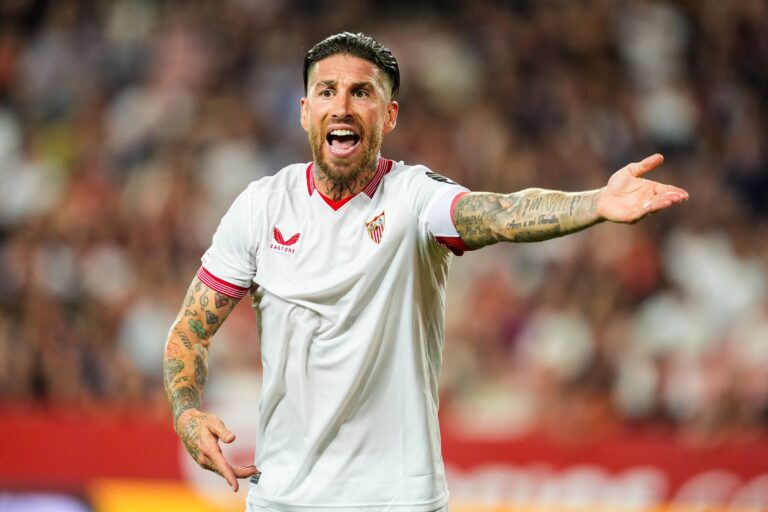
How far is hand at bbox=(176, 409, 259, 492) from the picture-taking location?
11.3 ft

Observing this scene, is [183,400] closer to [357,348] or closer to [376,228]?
[357,348]

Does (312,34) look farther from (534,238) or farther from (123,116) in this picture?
(534,238)

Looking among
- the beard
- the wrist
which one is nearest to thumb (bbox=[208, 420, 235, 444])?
the wrist

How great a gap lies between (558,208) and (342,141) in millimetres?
840

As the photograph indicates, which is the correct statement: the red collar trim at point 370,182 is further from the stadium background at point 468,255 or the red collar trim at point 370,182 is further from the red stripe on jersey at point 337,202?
the stadium background at point 468,255

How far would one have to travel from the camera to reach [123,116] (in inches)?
392

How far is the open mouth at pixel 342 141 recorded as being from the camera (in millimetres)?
3664

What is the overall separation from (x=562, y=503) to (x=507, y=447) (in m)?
0.47

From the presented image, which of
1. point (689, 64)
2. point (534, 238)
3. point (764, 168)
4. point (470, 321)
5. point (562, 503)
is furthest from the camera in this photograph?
point (689, 64)

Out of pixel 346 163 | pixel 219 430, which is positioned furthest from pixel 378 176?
pixel 219 430

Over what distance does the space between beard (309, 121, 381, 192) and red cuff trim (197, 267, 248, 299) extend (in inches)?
18.3

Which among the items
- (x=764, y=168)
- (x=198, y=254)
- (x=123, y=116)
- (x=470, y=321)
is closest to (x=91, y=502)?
(x=198, y=254)

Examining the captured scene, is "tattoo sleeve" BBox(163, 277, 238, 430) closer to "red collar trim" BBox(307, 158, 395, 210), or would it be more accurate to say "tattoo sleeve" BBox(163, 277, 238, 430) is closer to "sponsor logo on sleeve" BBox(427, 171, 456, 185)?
"red collar trim" BBox(307, 158, 395, 210)

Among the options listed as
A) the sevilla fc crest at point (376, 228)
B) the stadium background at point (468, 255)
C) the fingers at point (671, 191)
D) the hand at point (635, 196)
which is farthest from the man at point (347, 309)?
the stadium background at point (468, 255)
